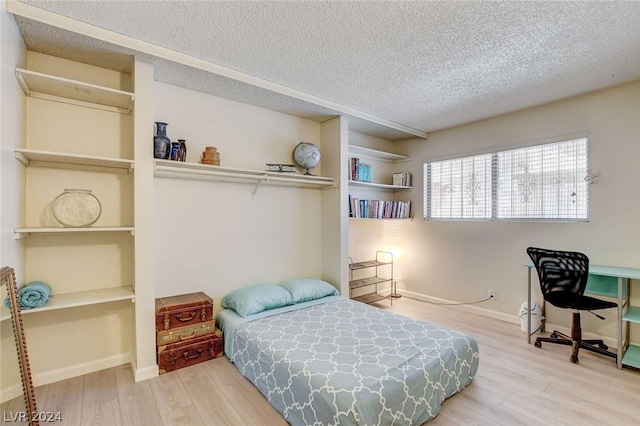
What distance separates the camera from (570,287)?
2.62m

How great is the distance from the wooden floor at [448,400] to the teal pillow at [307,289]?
0.88 meters

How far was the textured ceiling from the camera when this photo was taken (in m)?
1.80

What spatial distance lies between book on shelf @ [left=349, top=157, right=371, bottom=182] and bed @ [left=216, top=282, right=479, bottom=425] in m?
1.77

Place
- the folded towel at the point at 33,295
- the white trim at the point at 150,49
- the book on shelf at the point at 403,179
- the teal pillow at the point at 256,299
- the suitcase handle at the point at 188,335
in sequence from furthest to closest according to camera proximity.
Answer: the book on shelf at the point at 403,179, the teal pillow at the point at 256,299, the suitcase handle at the point at 188,335, the folded towel at the point at 33,295, the white trim at the point at 150,49

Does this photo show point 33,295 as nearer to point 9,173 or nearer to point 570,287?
point 9,173

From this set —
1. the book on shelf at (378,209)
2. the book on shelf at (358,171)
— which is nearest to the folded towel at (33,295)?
the book on shelf at (378,209)

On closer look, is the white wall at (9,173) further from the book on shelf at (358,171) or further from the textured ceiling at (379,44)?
the book on shelf at (358,171)

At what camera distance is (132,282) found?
2.46 meters

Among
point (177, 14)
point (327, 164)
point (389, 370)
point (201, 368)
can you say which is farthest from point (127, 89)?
point (389, 370)

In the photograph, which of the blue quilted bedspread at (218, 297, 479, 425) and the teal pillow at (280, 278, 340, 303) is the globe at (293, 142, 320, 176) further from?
the blue quilted bedspread at (218, 297, 479, 425)

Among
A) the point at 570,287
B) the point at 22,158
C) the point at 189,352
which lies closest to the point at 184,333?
the point at 189,352

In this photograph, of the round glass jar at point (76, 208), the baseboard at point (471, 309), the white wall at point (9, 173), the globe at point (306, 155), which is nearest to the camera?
the white wall at point (9, 173)

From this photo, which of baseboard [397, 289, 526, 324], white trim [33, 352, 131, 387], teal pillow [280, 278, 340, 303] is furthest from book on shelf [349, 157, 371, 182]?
white trim [33, 352, 131, 387]

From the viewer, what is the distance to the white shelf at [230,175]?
8.26 ft
